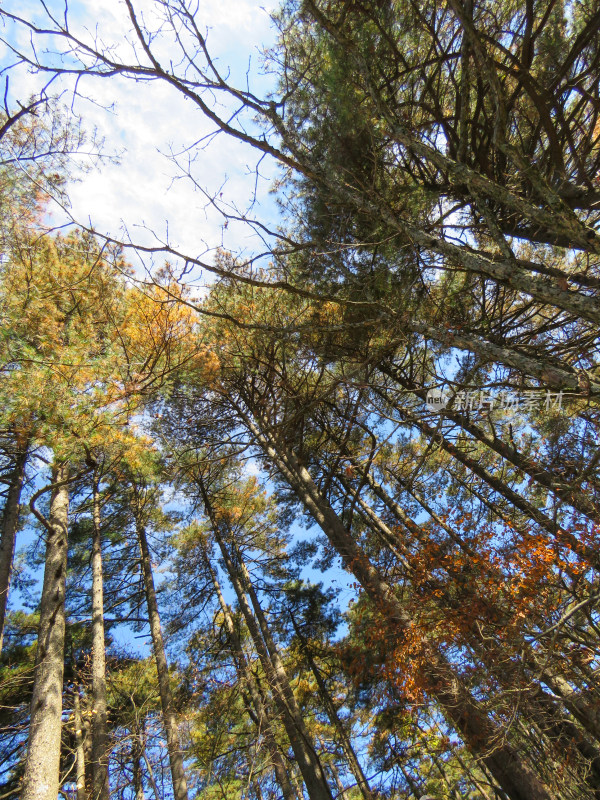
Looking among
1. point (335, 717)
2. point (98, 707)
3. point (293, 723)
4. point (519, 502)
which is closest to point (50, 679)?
point (98, 707)

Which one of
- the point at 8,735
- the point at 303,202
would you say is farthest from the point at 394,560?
the point at 8,735

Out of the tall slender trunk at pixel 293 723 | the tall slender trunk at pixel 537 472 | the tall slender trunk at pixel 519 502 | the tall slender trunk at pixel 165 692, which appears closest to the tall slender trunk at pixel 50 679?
the tall slender trunk at pixel 165 692

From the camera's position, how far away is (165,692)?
24.6 feet

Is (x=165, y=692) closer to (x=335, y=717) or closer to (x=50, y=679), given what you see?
(x=50, y=679)

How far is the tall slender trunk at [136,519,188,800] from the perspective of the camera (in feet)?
22.3

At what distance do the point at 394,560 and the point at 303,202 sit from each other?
21.7ft

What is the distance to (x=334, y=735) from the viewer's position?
10922 mm

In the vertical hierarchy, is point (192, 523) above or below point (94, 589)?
above

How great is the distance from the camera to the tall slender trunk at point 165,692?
22.3 feet

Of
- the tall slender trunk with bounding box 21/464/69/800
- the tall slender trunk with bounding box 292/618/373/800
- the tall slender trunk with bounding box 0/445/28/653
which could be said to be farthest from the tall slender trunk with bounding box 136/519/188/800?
the tall slender trunk with bounding box 292/618/373/800

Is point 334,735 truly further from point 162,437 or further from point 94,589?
point 162,437

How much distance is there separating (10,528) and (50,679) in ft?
10.7

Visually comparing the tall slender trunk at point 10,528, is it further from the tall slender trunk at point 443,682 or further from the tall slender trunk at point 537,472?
the tall slender trunk at point 537,472

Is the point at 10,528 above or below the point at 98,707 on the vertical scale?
above
